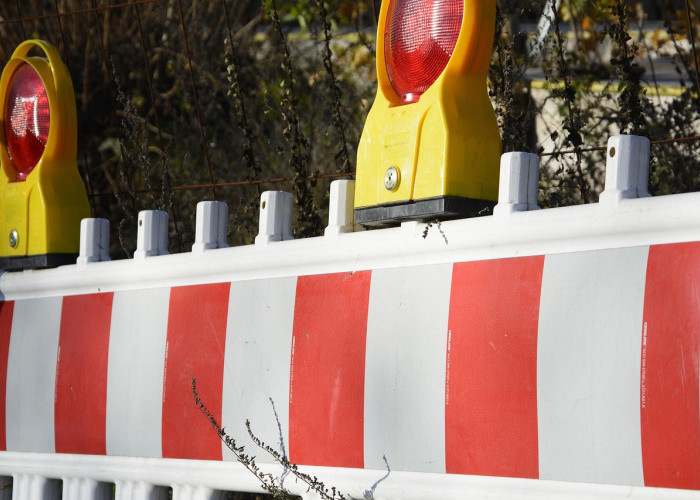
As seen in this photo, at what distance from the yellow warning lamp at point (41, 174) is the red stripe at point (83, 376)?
0.26 metres

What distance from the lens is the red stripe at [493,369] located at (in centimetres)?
184

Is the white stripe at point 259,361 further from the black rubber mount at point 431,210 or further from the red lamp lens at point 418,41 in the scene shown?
the red lamp lens at point 418,41

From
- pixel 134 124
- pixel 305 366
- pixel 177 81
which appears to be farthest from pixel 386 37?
pixel 177 81

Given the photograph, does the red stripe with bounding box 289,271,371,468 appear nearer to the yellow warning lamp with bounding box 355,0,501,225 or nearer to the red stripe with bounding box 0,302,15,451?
the yellow warning lamp with bounding box 355,0,501,225

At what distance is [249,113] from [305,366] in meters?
4.12

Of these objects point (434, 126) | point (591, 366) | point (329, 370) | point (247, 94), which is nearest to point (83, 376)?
point (329, 370)

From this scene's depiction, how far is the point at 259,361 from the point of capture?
91.7 inches

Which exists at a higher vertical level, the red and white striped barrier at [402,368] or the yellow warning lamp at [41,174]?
the yellow warning lamp at [41,174]

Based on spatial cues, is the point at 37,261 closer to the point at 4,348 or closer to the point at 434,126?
the point at 4,348

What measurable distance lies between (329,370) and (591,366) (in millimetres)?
632

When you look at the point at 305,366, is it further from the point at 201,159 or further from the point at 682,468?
the point at 201,159

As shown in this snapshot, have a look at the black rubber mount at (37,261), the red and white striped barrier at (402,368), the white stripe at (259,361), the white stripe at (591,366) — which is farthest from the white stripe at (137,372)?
the white stripe at (591,366)

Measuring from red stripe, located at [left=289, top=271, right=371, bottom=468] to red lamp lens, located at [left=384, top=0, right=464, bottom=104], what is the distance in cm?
42

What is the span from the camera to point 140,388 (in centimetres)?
258
